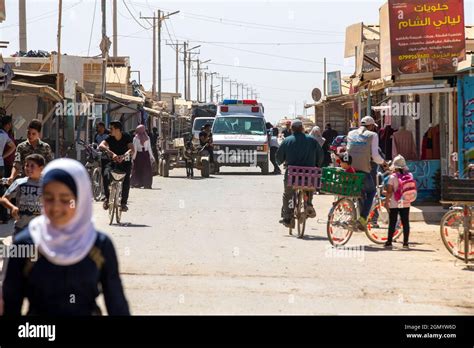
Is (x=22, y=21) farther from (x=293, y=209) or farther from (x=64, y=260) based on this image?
(x=64, y=260)

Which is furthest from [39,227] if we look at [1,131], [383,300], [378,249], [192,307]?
[1,131]

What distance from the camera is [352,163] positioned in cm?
1560

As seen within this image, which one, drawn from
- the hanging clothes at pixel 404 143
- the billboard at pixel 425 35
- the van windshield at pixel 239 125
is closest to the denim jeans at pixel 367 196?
the billboard at pixel 425 35

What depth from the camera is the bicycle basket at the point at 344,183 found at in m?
15.0

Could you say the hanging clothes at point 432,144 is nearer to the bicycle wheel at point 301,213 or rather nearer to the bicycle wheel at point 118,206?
the bicycle wheel at point 301,213

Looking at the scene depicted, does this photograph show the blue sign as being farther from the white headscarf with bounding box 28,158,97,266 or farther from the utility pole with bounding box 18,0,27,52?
the utility pole with bounding box 18,0,27,52

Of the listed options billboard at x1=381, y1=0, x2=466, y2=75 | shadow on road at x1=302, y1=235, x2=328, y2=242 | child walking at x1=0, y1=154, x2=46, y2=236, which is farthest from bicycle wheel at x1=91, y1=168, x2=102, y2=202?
child walking at x1=0, y1=154, x2=46, y2=236

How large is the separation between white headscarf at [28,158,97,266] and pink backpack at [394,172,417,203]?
35.3 ft

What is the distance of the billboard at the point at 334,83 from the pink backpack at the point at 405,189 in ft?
115

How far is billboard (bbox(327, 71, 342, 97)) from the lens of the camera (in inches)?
1984

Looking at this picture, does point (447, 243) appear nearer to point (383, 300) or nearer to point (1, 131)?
point (383, 300)

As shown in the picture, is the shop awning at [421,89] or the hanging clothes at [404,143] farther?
the hanging clothes at [404,143]

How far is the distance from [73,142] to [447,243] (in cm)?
1856

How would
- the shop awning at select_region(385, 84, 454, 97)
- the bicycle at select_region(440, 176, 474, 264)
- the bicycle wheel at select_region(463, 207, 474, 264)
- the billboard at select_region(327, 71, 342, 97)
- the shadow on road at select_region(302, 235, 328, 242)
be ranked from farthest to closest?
1. the billboard at select_region(327, 71, 342, 97)
2. the shop awning at select_region(385, 84, 454, 97)
3. the shadow on road at select_region(302, 235, 328, 242)
4. the bicycle wheel at select_region(463, 207, 474, 264)
5. the bicycle at select_region(440, 176, 474, 264)
